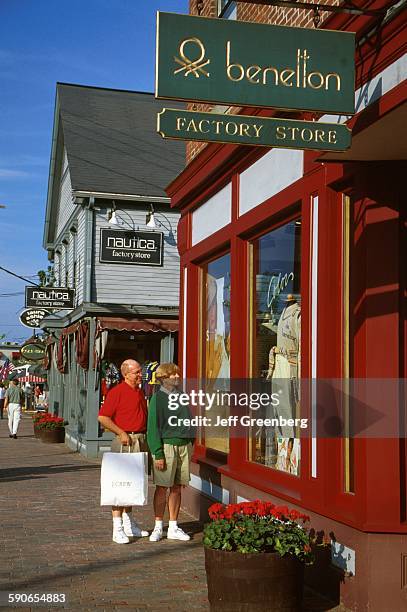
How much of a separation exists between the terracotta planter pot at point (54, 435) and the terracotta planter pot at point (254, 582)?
1810cm

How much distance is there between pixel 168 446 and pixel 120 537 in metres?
1.04

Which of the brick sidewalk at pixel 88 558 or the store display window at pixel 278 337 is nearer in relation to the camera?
the brick sidewalk at pixel 88 558

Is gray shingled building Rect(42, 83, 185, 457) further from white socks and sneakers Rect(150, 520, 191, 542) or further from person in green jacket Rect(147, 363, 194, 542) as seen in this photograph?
white socks and sneakers Rect(150, 520, 191, 542)

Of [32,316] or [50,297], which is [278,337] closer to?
[50,297]

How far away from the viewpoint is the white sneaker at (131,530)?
29.6 feet

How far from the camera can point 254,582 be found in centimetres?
588

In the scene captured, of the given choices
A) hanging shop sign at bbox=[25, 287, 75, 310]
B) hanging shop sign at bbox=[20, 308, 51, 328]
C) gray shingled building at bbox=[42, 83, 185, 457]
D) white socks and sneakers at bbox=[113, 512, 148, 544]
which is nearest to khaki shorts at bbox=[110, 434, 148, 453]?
white socks and sneakers at bbox=[113, 512, 148, 544]

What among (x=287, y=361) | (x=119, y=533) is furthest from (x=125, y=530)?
(x=287, y=361)

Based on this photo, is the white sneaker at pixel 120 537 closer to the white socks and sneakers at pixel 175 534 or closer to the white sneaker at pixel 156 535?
the white sneaker at pixel 156 535

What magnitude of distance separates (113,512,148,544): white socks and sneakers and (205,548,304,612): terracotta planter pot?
2931 mm

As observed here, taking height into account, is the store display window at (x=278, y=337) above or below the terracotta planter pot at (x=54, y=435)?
above

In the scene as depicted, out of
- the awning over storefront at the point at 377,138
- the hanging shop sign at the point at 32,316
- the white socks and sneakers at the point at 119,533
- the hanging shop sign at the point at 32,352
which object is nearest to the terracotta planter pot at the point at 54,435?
the hanging shop sign at the point at 32,316

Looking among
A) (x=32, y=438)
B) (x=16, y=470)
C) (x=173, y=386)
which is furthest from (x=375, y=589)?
(x=32, y=438)

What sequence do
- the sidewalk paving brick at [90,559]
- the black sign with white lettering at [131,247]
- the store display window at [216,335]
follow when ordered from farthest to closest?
the black sign with white lettering at [131,247] < the store display window at [216,335] < the sidewalk paving brick at [90,559]
